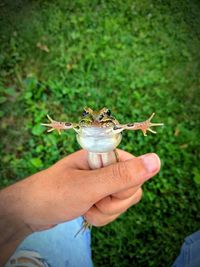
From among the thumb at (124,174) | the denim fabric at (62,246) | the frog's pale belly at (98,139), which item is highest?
the frog's pale belly at (98,139)

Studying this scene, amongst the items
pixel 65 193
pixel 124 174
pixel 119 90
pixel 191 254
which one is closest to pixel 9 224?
pixel 65 193

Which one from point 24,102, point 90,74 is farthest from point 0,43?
point 90,74

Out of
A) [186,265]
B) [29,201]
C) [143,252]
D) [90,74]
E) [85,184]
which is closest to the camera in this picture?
[85,184]

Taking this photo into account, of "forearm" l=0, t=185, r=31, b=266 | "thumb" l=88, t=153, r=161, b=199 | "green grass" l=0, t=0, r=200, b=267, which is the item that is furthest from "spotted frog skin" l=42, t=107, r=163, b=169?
"green grass" l=0, t=0, r=200, b=267

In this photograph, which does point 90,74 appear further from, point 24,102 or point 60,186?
point 60,186

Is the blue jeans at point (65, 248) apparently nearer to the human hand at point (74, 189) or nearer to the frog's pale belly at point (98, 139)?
the human hand at point (74, 189)

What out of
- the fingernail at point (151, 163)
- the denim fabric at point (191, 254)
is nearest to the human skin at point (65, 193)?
the fingernail at point (151, 163)

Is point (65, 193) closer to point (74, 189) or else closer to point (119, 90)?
point (74, 189)
